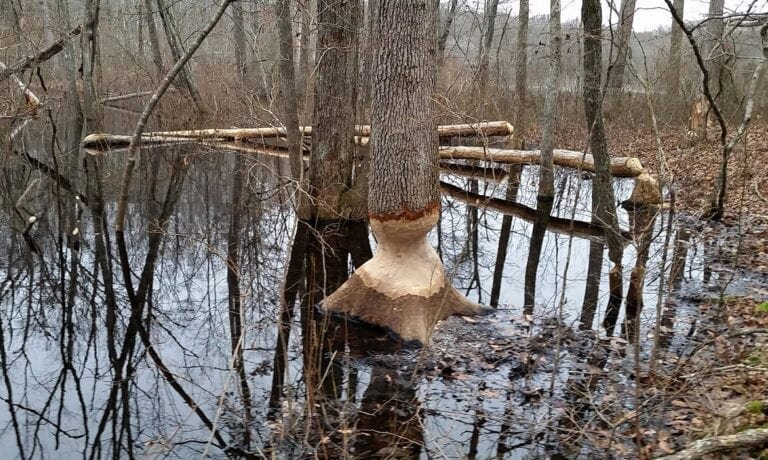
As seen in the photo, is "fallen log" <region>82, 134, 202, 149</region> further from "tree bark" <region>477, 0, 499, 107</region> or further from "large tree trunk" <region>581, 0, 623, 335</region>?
"large tree trunk" <region>581, 0, 623, 335</region>

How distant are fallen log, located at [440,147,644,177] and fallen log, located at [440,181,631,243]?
0.91m

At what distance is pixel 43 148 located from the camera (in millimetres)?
17578

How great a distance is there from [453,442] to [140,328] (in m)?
3.88

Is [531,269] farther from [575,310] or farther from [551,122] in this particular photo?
[551,122]

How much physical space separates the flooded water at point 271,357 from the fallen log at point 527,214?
0.28m

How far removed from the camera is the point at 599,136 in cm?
736

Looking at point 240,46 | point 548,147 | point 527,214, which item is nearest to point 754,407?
A: point 548,147

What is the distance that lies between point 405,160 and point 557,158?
7.96 metres

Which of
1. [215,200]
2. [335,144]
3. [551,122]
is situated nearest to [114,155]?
[215,200]

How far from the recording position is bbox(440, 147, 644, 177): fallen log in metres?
12.6

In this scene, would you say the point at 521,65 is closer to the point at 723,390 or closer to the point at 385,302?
the point at 385,302

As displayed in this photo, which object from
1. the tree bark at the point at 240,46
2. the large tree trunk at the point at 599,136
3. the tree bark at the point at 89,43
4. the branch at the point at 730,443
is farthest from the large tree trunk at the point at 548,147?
the tree bark at the point at 89,43

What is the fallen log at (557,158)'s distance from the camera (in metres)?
12.6

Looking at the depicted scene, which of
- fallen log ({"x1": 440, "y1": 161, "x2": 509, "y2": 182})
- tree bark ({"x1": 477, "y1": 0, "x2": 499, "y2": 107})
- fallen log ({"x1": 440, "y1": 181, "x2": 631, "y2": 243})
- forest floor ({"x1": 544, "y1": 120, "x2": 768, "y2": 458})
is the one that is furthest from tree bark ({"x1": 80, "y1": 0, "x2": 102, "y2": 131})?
forest floor ({"x1": 544, "y1": 120, "x2": 768, "y2": 458})
